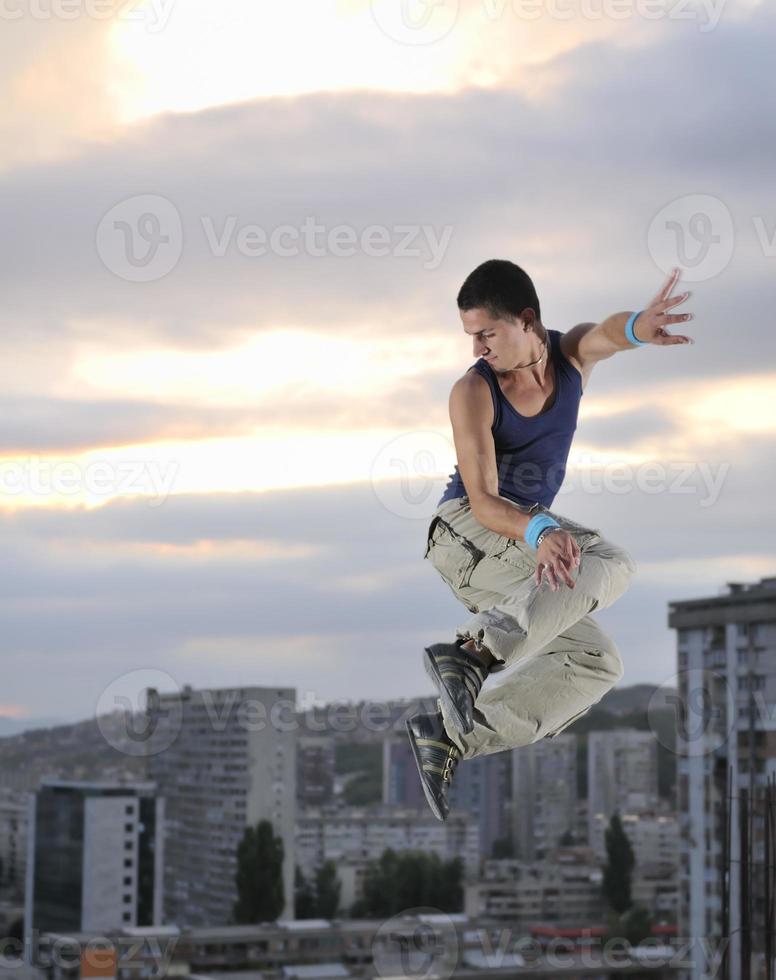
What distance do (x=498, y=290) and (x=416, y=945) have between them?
149 ft

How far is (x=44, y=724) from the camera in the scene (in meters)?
42.4

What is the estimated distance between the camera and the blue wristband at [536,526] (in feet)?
15.2

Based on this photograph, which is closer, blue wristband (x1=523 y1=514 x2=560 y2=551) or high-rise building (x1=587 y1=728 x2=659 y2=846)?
blue wristband (x1=523 y1=514 x2=560 y2=551)

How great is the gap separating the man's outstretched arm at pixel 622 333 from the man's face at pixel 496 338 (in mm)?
395

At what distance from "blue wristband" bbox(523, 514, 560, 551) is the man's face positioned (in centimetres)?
57

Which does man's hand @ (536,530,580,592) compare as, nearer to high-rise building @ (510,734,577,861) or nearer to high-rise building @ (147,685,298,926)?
high-rise building @ (147,685,298,926)

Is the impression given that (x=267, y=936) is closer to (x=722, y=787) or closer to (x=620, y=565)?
(x=722, y=787)

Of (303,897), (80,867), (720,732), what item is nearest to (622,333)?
(720,732)

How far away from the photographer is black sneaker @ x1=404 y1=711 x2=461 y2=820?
16.1 feet

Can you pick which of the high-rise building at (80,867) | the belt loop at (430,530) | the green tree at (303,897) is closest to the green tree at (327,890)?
the green tree at (303,897)

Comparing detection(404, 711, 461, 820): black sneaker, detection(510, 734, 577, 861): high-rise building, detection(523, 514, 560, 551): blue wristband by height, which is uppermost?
detection(523, 514, 560, 551): blue wristband
